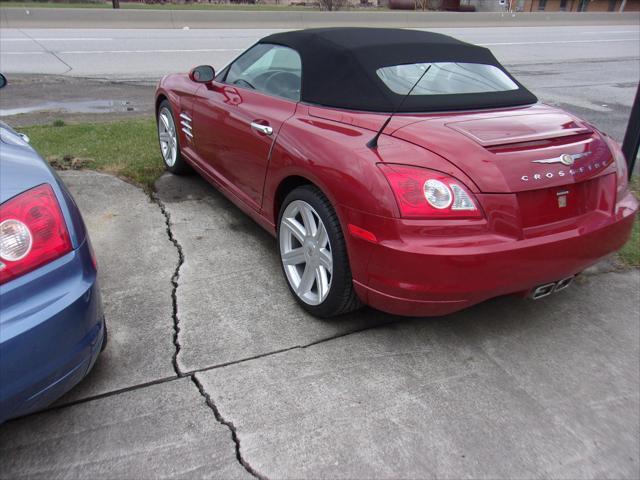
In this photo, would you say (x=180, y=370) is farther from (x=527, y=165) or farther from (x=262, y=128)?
(x=527, y=165)

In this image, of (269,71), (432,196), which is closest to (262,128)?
(269,71)

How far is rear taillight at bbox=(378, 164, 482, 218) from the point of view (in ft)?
7.57

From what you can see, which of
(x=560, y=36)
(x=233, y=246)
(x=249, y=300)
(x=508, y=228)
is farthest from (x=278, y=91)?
(x=560, y=36)

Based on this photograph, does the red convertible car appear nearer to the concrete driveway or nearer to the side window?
the side window

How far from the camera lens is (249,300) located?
315 centimetres

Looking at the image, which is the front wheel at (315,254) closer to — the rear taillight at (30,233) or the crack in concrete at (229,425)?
the crack in concrete at (229,425)

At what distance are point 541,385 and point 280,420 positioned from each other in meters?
1.26

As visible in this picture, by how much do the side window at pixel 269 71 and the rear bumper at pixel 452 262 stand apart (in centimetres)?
129

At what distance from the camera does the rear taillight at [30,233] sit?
1768 mm

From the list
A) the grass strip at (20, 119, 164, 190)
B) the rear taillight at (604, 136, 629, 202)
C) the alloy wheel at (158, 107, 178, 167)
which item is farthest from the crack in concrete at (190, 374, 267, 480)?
the alloy wheel at (158, 107, 178, 167)

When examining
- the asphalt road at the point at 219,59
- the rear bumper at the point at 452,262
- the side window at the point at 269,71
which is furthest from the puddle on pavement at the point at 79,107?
the rear bumper at the point at 452,262

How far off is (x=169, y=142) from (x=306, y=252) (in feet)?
8.64

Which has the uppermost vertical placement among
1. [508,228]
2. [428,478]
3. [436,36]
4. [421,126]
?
[436,36]

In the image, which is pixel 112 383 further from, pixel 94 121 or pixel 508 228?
pixel 94 121
